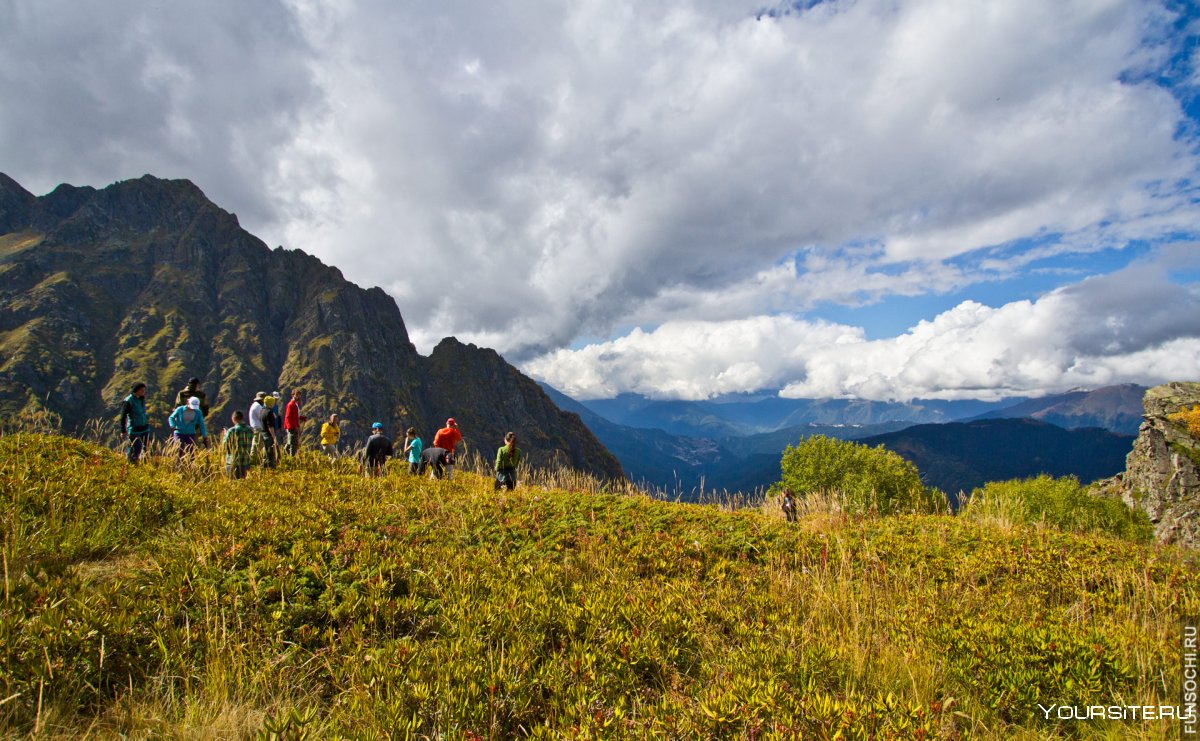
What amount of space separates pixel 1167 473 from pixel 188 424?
8261 centimetres

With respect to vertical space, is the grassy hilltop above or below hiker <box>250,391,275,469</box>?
below

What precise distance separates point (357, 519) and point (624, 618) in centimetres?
489

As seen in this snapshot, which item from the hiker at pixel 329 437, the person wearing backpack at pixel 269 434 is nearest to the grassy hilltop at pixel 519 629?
the person wearing backpack at pixel 269 434

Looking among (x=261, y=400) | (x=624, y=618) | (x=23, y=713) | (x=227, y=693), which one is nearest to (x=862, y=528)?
(x=624, y=618)

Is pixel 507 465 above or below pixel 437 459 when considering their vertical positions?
above

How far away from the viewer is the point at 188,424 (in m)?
12.5

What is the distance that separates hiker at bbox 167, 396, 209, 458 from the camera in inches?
478

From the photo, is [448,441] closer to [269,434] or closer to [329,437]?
[269,434]

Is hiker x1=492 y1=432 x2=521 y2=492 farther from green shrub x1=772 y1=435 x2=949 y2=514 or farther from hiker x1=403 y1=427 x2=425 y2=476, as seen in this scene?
green shrub x1=772 y1=435 x2=949 y2=514

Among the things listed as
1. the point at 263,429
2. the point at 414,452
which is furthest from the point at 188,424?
the point at 414,452

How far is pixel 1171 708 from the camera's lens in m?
3.49

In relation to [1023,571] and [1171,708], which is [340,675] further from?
[1023,571]

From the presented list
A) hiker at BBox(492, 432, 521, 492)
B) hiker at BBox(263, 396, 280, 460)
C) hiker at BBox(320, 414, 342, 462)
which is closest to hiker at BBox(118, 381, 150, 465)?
hiker at BBox(263, 396, 280, 460)

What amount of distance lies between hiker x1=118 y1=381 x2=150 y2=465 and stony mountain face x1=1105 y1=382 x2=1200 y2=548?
7353 centimetres
